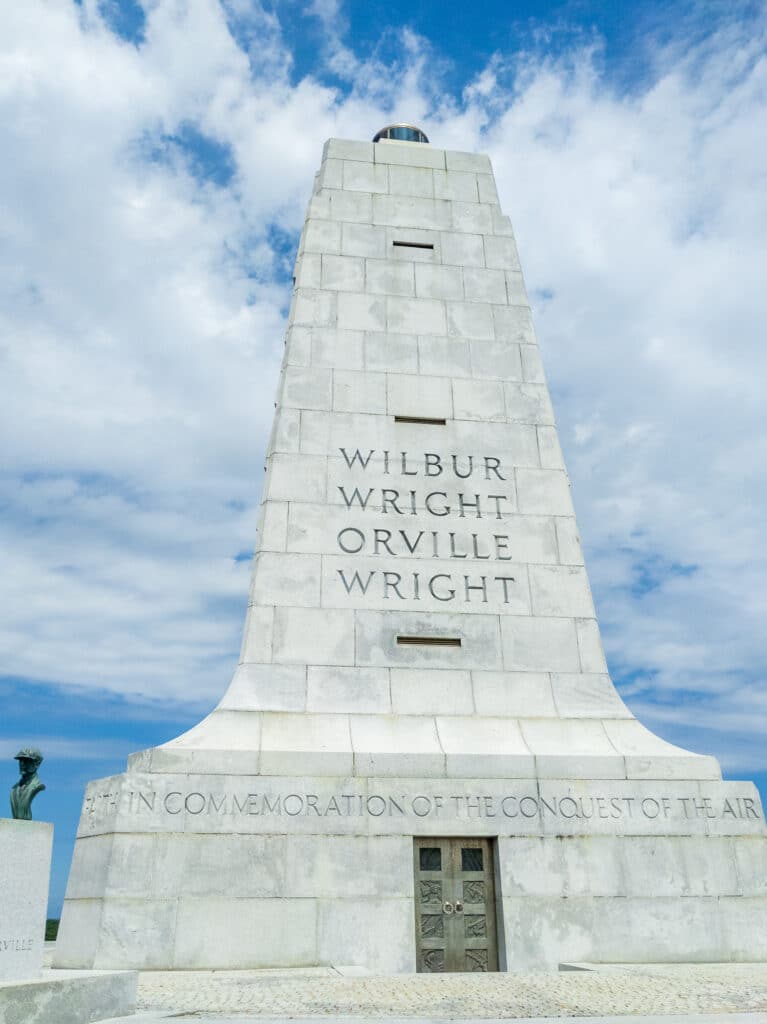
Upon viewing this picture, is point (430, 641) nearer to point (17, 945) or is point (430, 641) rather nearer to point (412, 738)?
point (412, 738)

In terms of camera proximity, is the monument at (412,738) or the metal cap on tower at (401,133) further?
the metal cap on tower at (401,133)

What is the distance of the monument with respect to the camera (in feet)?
35.2

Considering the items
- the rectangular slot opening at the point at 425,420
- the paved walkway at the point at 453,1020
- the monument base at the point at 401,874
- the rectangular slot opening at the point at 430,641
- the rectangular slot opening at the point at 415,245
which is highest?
the rectangular slot opening at the point at 415,245

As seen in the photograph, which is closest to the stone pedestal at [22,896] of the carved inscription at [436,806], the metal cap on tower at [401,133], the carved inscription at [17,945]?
the carved inscription at [17,945]

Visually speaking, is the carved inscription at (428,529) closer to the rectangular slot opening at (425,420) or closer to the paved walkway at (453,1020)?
the rectangular slot opening at (425,420)

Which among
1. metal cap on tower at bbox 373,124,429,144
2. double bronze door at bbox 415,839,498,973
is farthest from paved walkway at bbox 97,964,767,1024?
metal cap on tower at bbox 373,124,429,144

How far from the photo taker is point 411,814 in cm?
1129

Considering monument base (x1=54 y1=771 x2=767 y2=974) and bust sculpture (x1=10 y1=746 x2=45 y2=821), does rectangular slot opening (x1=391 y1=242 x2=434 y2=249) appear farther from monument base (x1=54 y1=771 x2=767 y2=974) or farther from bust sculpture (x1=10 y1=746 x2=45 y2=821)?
bust sculpture (x1=10 y1=746 x2=45 y2=821)

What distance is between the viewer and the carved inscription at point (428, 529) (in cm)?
1334

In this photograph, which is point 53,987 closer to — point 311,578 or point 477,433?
Result: point 311,578

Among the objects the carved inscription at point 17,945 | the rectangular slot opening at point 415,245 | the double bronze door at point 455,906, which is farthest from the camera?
the rectangular slot opening at point 415,245

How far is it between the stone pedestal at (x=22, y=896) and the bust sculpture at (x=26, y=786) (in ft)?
4.02

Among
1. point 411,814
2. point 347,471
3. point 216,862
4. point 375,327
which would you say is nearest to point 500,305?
point 375,327

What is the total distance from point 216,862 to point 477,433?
7.78 metres
